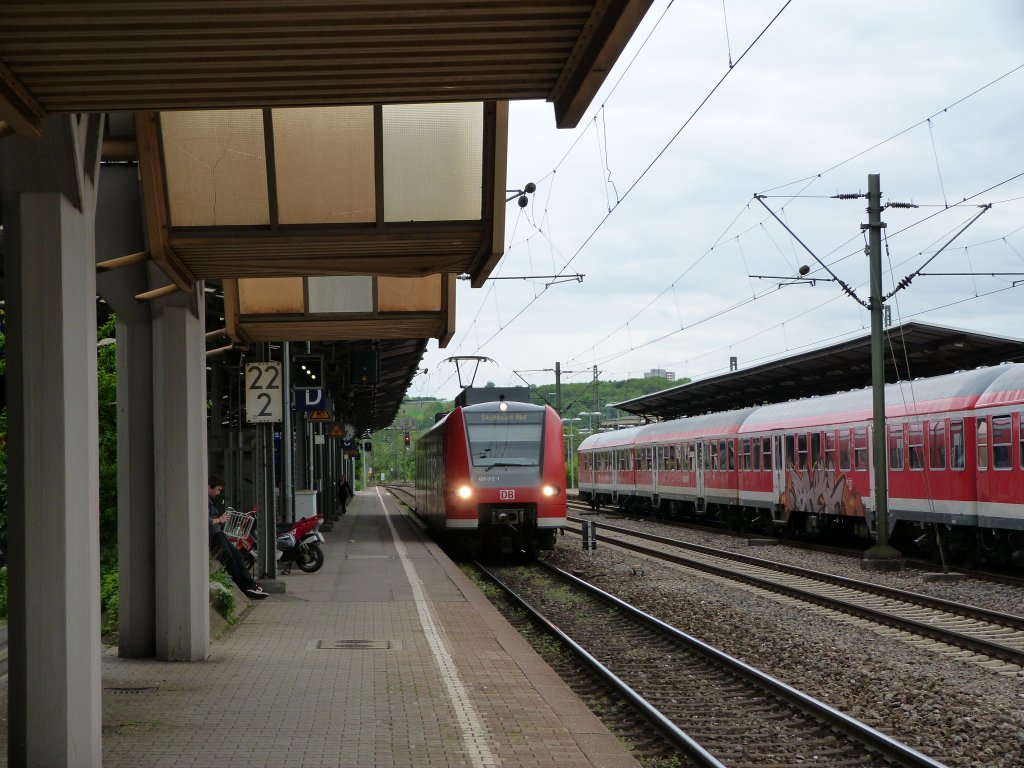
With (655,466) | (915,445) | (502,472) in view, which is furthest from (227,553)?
(655,466)

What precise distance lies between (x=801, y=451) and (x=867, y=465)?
361 centimetres

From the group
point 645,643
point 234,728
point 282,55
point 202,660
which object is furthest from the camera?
point 645,643

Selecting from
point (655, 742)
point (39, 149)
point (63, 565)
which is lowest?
point (655, 742)

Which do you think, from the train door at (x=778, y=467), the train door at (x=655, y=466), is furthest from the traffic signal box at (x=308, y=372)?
the train door at (x=655, y=466)

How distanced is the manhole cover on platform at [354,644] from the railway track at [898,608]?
16.9 feet

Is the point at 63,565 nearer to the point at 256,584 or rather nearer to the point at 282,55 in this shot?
the point at 282,55

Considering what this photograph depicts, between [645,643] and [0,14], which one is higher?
[0,14]

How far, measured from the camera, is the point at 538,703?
28.1 feet

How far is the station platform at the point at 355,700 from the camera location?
22.8 feet

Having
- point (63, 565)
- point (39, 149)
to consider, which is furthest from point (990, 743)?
point (39, 149)

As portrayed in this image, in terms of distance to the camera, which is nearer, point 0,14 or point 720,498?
point 0,14

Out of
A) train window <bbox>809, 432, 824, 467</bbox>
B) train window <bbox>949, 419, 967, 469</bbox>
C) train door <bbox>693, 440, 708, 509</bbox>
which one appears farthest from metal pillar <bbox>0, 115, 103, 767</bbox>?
train door <bbox>693, 440, 708, 509</bbox>

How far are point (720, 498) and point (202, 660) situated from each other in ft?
76.6

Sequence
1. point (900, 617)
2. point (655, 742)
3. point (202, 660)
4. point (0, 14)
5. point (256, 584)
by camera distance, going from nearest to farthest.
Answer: point (0, 14)
point (655, 742)
point (202, 660)
point (900, 617)
point (256, 584)
